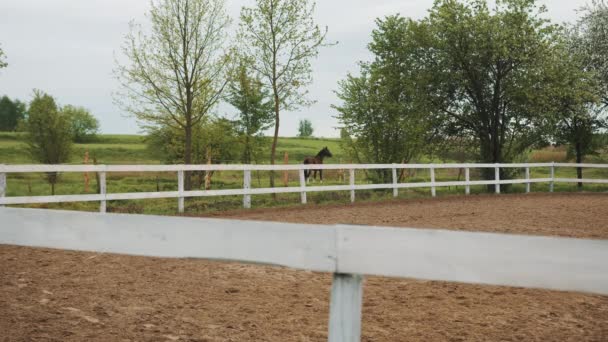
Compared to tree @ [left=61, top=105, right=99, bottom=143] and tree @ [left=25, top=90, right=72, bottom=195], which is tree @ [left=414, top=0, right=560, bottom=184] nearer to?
tree @ [left=25, top=90, right=72, bottom=195]

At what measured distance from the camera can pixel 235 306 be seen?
17.3 ft

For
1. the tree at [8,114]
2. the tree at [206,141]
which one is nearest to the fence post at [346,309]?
the tree at [206,141]

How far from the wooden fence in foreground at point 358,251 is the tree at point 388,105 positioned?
22.5 metres

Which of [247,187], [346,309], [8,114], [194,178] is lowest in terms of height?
[346,309]

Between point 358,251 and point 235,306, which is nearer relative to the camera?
point 358,251

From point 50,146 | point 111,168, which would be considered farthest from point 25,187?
point 111,168

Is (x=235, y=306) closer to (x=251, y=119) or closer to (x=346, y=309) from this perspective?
(x=346, y=309)

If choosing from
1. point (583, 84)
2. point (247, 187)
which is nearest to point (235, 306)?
point (247, 187)

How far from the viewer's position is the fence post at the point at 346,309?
2324mm

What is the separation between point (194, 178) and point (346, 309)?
112 ft

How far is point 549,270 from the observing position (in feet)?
6.95

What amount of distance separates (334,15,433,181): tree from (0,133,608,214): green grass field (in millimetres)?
1680

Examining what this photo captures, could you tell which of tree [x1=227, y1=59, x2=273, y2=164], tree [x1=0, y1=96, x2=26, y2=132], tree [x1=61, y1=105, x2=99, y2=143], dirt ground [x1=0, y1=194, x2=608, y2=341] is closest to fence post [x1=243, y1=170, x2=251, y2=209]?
dirt ground [x1=0, y1=194, x2=608, y2=341]

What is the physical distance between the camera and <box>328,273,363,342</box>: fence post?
2324mm
